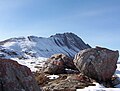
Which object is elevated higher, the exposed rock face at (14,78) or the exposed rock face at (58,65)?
the exposed rock face at (14,78)

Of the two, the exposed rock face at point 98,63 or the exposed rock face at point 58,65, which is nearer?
the exposed rock face at point 98,63

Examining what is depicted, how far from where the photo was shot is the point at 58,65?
3806 centimetres

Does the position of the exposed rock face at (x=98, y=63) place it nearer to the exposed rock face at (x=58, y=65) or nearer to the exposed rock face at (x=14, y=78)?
the exposed rock face at (x=58, y=65)

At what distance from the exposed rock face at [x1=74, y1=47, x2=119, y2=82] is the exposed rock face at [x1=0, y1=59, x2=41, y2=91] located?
56.4 ft

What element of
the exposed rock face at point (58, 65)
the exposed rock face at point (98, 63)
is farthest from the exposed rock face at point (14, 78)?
the exposed rock face at point (58, 65)

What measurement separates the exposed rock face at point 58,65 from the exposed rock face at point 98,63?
6.11 meters

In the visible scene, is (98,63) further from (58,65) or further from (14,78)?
(14,78)

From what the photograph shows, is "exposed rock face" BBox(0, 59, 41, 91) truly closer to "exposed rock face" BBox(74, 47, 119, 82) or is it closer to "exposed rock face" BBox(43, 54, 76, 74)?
"exposed rock face" BBox(74, 47, 119, 82)

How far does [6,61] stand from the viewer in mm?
12695

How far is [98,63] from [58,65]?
8.98m

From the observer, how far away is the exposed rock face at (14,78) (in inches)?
467

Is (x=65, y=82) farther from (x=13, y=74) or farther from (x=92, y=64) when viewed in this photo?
(x=13, y=74)

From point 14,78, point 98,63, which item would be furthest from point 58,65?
point 14,78

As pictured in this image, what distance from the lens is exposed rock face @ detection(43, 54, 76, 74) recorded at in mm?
37550
